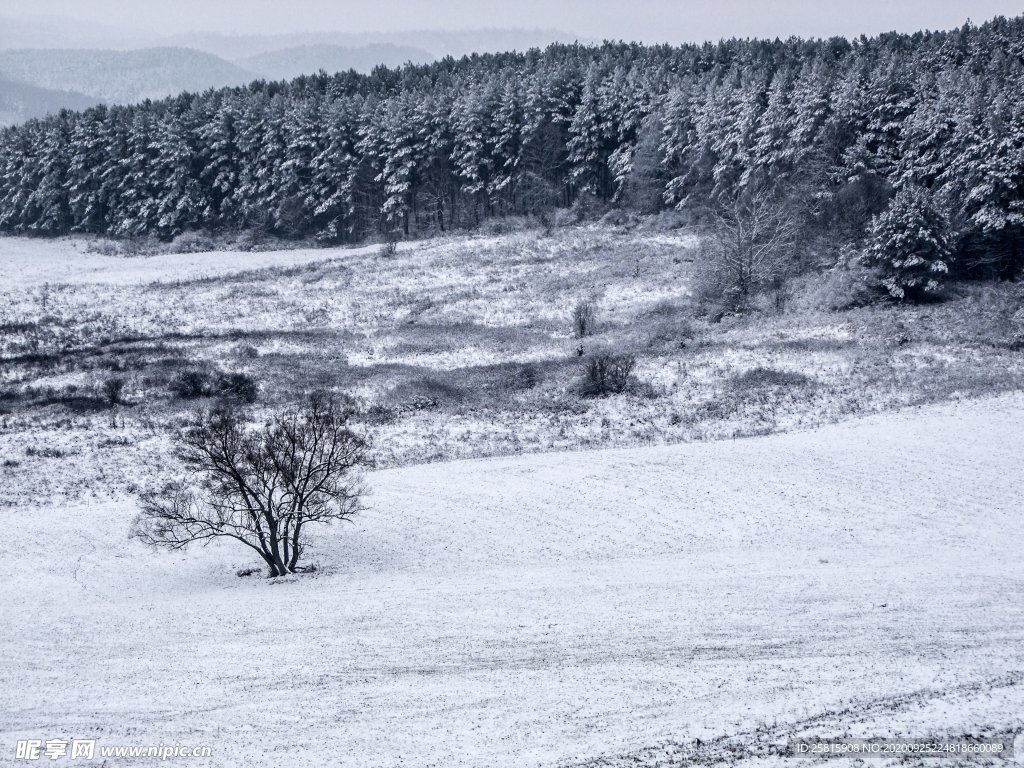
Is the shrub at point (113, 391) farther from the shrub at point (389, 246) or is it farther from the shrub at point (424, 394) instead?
the shrub at point (389, 246)

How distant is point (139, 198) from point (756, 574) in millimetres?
77803

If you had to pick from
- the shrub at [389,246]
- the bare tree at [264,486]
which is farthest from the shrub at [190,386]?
the shrub at [389,246]

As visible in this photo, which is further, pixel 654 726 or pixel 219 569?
pixel 219 569

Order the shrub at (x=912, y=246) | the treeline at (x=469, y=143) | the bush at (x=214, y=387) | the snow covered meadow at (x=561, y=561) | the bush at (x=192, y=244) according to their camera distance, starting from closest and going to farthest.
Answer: the snow covered meadow at (x=561, y=561), the bush at (x=214, y=387), the shrub at (x=912, y=246), the treeline at (x=469, y=143), the bush at (x=192, y=244)

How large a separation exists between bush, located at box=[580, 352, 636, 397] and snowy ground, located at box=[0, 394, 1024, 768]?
26.1 feet

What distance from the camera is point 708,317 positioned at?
41062mm

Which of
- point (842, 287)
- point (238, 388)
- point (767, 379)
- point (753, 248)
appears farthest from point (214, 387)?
point (842, 287)

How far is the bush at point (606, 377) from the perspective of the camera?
96.3 feet

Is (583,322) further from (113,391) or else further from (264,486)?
(264,486)

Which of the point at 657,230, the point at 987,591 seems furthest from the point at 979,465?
the point at 657,230

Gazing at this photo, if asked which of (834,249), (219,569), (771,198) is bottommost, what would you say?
(219,569)

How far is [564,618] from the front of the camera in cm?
1339

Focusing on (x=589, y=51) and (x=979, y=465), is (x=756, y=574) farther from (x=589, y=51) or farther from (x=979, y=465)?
(x=589, y=51)

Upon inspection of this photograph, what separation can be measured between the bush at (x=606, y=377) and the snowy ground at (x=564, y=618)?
7.94 metres
